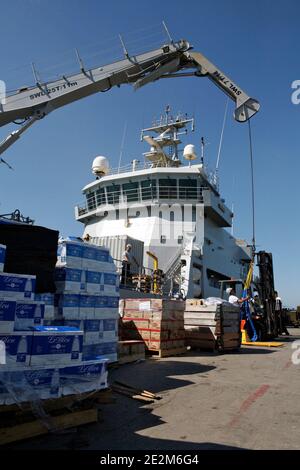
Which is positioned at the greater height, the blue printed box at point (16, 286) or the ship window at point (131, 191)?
the ship window at point (131, 191)

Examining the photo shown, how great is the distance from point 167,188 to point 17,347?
16325mm

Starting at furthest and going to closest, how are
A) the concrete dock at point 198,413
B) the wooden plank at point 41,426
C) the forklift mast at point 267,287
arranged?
the forklift mast at point 267,287
the concrete dock at point 198,413
the wooden plank at point 41,426

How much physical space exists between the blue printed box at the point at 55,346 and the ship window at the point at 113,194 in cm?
1667

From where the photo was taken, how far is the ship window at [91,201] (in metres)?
22.2

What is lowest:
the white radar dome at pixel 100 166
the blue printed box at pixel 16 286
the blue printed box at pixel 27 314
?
the blue printed box at pixel 27 314

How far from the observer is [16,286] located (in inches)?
174

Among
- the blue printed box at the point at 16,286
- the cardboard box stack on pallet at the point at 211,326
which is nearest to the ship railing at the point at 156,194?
the cardboard box stack on pallet at the point at 211,326

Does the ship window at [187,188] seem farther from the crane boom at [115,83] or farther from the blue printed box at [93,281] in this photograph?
the blue printed box at [93,281]

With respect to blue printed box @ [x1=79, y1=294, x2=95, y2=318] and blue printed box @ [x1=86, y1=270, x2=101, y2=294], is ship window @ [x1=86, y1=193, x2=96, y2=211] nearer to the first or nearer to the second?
blue printed box @ [x1=86, y1=270, x2=101, y2=294]

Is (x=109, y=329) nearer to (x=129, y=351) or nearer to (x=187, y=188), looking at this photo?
(x=129, y=351)

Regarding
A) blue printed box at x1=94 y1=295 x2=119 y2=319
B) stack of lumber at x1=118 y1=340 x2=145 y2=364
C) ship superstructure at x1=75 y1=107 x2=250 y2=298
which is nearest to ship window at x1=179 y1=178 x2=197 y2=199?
ship superstructure at x1=75 y1=107 x2=250 y2=298

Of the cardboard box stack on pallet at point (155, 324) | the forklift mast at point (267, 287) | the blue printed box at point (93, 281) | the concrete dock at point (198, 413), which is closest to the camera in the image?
the concrete dock at point (198, 413)
